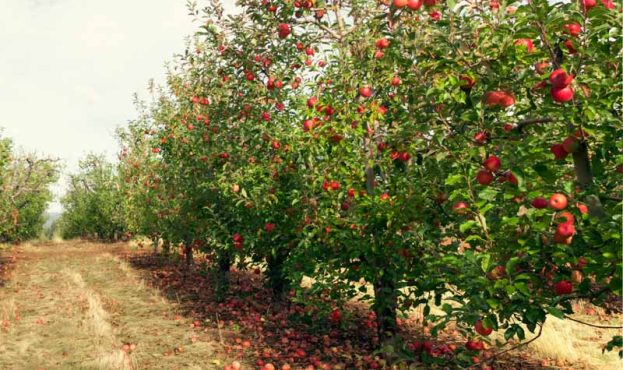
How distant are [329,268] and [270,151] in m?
2.57

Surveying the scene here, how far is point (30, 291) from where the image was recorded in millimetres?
14578

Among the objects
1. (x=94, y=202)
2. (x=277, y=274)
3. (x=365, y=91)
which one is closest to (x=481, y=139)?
(x=365, y=91)

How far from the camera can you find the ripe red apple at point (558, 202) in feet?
11.1

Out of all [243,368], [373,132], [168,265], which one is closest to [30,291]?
[168,265]

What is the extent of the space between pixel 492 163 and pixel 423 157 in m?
0.67

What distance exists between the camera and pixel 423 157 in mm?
4309

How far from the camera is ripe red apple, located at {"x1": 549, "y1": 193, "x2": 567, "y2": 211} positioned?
340cm

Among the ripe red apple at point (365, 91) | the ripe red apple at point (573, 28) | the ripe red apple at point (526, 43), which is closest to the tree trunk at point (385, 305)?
the ripe red apple at point (365, 91)

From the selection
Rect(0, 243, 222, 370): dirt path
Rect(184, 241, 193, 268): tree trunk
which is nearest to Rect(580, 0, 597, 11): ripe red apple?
Rect(0, 243, 222, 370): dirt path

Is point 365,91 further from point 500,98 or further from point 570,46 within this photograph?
point 570,46

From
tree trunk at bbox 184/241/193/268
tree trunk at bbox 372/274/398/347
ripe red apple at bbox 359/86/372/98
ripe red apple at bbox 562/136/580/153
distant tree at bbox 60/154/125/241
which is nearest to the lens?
ripe red apple at bbox 562/136/580/153

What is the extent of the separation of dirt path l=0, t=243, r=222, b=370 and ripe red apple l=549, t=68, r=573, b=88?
6.30 metres

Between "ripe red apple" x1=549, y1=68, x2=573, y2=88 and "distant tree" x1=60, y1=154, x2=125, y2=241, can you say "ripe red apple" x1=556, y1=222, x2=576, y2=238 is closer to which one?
"ripe red apple" x1=549, y1=68, x2=573, y2=88

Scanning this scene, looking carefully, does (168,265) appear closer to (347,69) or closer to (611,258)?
(347,69)
